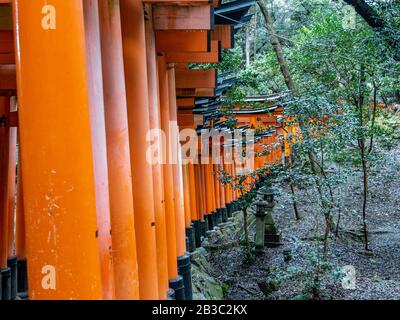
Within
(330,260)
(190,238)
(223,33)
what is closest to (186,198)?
(190,238)

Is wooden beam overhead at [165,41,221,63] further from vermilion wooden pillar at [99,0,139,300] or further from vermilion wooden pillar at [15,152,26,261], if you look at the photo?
vermilion wooden pillar at [15,152,26,261]

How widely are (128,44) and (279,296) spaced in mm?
8242

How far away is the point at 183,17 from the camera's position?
5062 mm

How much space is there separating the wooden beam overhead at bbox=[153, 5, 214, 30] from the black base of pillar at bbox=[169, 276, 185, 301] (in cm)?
320

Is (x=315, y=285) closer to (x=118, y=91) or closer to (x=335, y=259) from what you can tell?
(x=335, y=259)

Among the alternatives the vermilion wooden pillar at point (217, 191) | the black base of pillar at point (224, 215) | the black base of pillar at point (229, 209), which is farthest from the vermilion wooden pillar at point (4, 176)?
the black base of pillar at point (229, 209)

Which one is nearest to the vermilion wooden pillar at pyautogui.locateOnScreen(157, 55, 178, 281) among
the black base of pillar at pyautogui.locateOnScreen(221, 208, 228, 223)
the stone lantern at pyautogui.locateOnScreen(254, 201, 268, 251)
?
the stone lantern at pyautogui.locateOnScreen(254, 201, 268, 251)

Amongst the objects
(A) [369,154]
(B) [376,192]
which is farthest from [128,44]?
(B) [376,192]

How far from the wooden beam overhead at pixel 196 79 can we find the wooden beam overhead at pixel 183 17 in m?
2.73

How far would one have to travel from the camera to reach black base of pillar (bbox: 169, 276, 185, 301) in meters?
6.12

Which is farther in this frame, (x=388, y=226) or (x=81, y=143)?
(x=388, y=226)

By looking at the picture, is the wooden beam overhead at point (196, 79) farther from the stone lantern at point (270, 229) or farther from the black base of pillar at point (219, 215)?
the black base of pillar at point (219, 215)

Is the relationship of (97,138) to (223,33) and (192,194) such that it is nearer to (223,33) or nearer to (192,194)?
(223,33)

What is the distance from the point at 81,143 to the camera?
7.32ft
